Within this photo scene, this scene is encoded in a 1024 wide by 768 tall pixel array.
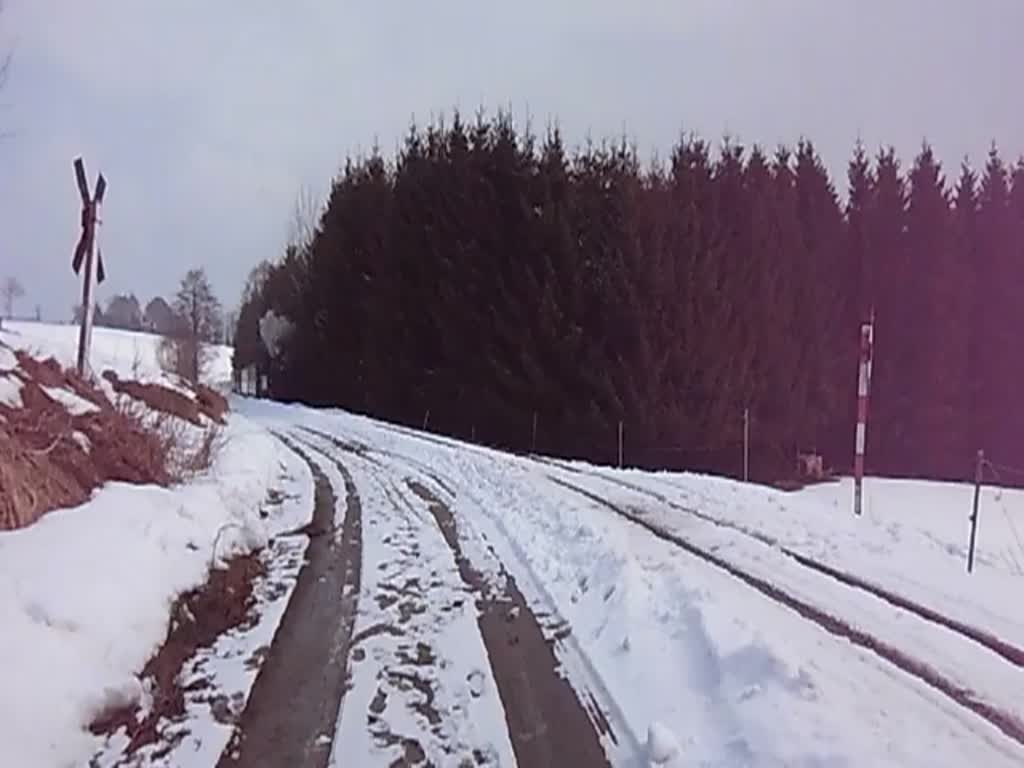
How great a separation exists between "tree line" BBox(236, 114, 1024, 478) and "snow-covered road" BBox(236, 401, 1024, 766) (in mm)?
17004

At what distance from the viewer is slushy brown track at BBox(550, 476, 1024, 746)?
167 inches

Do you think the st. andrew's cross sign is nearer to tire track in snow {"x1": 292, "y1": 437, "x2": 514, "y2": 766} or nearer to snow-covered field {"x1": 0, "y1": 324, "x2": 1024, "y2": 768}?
snow-covered field {"x1": 0, "y1": 324, "x2": 1024, "y2": 768}

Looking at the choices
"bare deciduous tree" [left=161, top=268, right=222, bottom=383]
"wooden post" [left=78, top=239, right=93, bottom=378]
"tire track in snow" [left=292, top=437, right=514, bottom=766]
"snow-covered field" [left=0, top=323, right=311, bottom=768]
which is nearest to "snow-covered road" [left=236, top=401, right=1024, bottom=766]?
"tire track in snow" [left=292, top=437, right=514, bottom=766]

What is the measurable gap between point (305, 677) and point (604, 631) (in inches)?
72.5

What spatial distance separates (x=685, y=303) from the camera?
2570 cm

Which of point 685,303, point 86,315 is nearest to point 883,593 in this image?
point 86,315

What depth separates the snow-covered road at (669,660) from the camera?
157 inches

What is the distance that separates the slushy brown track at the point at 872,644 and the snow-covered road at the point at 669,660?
17mm

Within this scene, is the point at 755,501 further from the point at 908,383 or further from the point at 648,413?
the point at 908,383

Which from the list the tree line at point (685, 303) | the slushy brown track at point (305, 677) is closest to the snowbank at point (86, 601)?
the slushy brown track at point (305, 677)

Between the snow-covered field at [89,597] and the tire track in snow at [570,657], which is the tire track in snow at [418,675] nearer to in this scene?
the tire track in snow at [570,657]

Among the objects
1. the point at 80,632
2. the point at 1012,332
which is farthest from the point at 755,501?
the point at 1012,332

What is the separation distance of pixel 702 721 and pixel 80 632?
3141mm

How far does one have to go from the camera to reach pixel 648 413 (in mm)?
25016
